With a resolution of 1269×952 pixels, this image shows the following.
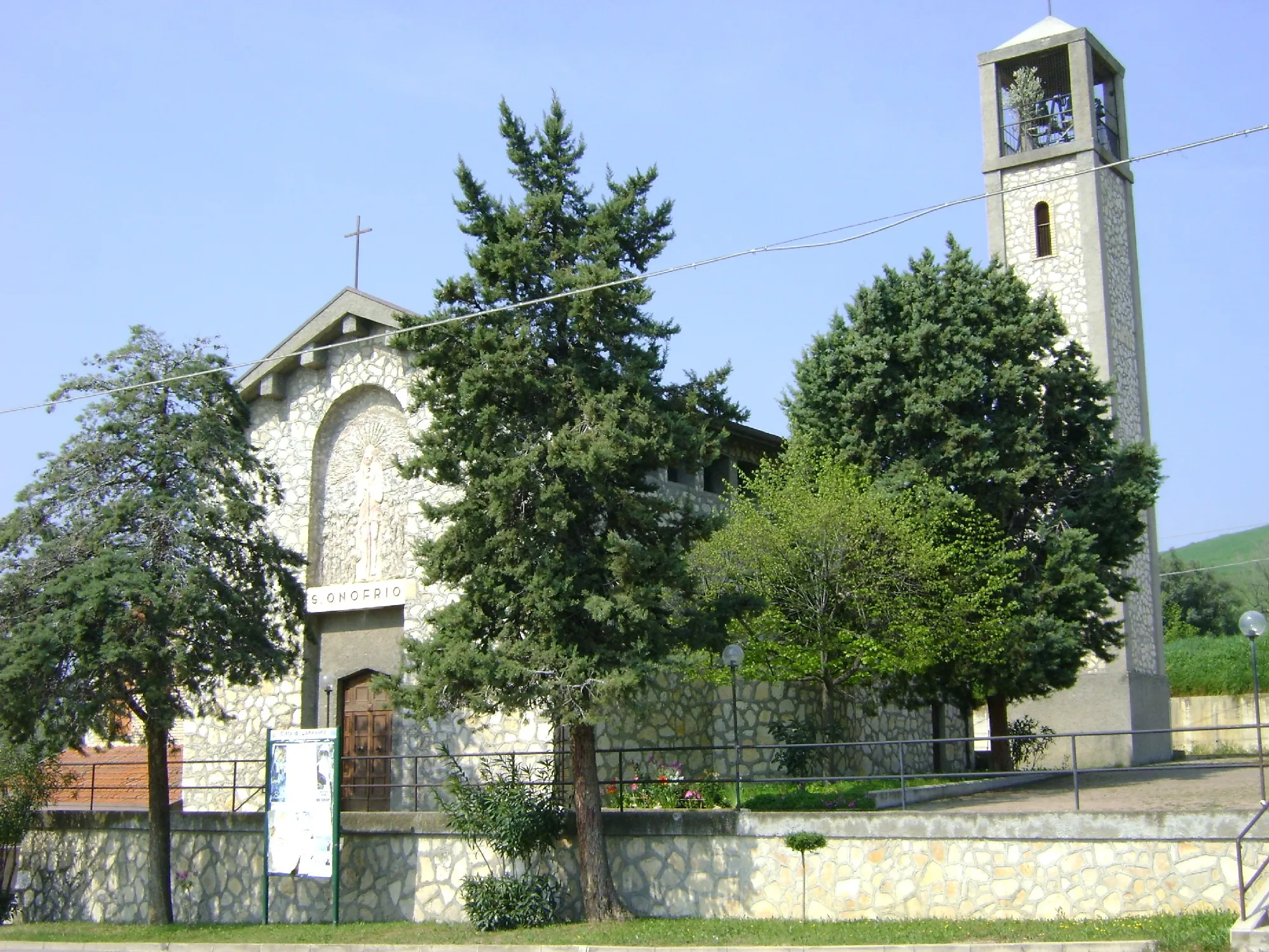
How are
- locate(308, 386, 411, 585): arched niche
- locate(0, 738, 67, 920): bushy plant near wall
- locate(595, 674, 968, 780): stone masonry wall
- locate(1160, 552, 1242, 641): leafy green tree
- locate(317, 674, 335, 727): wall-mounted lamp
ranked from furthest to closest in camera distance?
locate(1160, 552, 1242, 641): leafy green tree, locate(317, 674, 335, 727): wall-mounted lamp, locate(308, 386, 411, 585): arched niche, locate(0, 738, 67, 920): bushy plant near wall, locate(595, 674, 968, 780): stone masonry wall

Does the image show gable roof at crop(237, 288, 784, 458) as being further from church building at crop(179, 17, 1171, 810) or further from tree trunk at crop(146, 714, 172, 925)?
tree trunk at crop(146, 714, 172, 925)

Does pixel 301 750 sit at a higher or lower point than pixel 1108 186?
lower

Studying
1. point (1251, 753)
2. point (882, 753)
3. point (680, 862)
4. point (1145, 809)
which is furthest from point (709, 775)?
point (1251, 753)

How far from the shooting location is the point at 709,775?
2067cm

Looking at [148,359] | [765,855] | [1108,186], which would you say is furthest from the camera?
[1108,186]

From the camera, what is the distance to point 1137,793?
60.7ft

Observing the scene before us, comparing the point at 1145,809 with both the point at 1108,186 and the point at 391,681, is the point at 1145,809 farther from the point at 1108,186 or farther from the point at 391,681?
the point at 1108,186

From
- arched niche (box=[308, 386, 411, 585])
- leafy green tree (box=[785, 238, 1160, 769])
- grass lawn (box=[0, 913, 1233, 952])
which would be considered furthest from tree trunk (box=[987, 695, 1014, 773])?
arched niche (box=[308, 386, 411, 585])

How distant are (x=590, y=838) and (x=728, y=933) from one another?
2.32 m

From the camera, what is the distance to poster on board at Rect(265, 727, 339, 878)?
1717 cm

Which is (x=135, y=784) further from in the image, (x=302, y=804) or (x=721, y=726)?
(x=721, y=726)

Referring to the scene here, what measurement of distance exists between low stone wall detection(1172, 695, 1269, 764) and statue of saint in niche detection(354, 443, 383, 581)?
24249mm

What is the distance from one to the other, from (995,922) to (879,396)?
1141 centimetres

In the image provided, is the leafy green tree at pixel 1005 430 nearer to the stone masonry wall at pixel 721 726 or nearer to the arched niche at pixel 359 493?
the stone masonry wall at pixel 721 726
